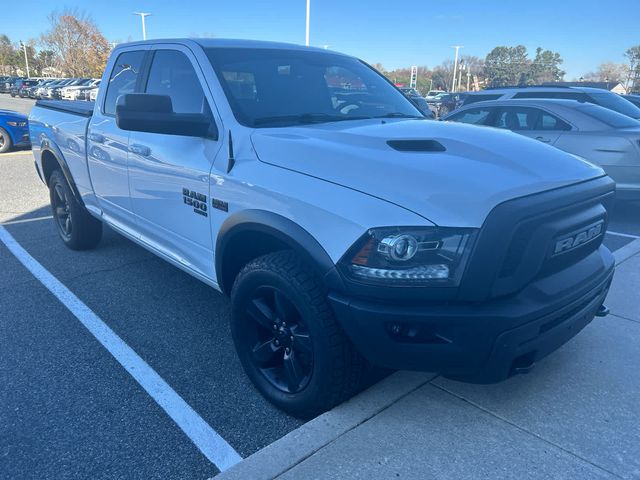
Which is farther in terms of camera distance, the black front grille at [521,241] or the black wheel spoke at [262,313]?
the black wheel spoke at [262,313]

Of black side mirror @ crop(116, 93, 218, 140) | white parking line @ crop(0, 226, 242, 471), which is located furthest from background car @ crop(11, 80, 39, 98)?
black side mirror @ crop(116, 93, 218, 140)

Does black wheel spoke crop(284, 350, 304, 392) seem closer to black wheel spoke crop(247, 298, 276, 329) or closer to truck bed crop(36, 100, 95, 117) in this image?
black wheel spoke crop(247, 298, 276, 329)

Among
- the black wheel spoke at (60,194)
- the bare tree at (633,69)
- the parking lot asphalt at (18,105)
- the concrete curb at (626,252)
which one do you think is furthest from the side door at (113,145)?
the bare tree at (633,69)

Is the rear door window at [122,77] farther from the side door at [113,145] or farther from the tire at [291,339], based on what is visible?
the tire at [291,339]

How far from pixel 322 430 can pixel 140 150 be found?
7.46ft

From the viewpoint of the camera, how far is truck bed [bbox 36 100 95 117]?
15.4 ft

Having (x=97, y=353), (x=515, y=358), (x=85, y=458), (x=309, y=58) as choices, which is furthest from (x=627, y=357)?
(x=97, y=353)

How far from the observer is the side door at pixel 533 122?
6.87 metres

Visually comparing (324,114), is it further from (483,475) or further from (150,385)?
(483,475)

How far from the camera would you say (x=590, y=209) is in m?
2.49

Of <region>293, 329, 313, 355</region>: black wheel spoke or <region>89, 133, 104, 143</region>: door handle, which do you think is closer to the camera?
<region>293, 329, 313, 355</region>: black wheel spoke

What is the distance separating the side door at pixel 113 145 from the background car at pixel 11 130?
383 inches

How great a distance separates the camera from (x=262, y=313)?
2693 millimetres

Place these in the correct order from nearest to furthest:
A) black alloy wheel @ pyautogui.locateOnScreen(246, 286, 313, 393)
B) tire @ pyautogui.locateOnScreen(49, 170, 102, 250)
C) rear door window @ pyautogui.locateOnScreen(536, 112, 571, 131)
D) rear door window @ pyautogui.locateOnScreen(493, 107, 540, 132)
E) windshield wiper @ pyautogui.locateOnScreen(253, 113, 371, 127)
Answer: black alloy wheel @ pyautogui.locateOnScreen(246, 286, 313, 393), windshield wiper @ pyautogui.locateOnScreen(253, 113, 371, 127), tire @ pyautogui.locateOnScreen(49, 170, 102, 250), rear door window @ pyautogui.locateOnScreen(536, 112, 571, 131), rear door window @ pyautogui.locateOnScreen(493, 107, 540, 132)
